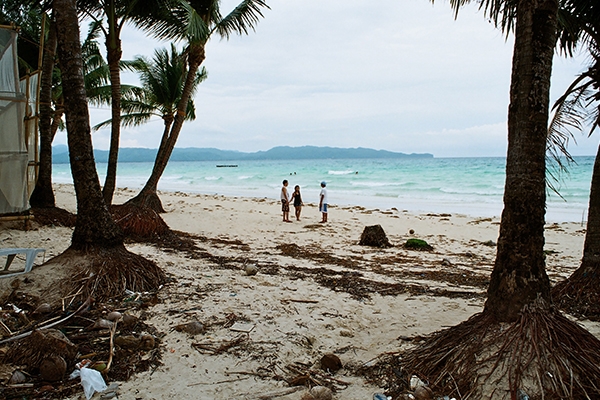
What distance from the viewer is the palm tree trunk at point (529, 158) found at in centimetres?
279

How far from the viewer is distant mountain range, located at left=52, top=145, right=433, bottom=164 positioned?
142m

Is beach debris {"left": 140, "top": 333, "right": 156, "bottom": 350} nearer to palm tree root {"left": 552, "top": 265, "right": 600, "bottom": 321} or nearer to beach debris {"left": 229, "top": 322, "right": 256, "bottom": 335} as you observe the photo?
beach debris {"left": 229, "top": 322, "right": 256, "bottom": 335}

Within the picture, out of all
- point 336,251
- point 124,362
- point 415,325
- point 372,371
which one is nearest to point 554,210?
point 336,251

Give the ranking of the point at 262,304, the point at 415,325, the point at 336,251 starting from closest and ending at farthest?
1. the point at 415,325
2. the point at 262,304
3. the point at 336,251

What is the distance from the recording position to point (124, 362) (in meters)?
3.16

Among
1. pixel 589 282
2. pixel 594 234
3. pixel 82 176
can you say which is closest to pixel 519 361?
pixel 589 282

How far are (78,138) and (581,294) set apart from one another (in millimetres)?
5945

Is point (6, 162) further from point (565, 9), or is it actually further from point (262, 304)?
point (565, 9)

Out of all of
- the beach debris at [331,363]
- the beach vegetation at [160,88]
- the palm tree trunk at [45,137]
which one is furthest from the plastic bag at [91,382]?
the beach vegetation at [160,88]

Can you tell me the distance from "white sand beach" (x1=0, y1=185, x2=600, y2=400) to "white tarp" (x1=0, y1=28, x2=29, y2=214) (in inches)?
45.8

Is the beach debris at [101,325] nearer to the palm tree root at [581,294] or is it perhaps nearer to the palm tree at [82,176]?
the palm tree at [82,176]

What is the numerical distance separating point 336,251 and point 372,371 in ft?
17.6

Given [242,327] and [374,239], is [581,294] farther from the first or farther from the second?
[374,239]

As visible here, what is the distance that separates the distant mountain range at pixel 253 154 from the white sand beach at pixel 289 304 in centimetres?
13152
